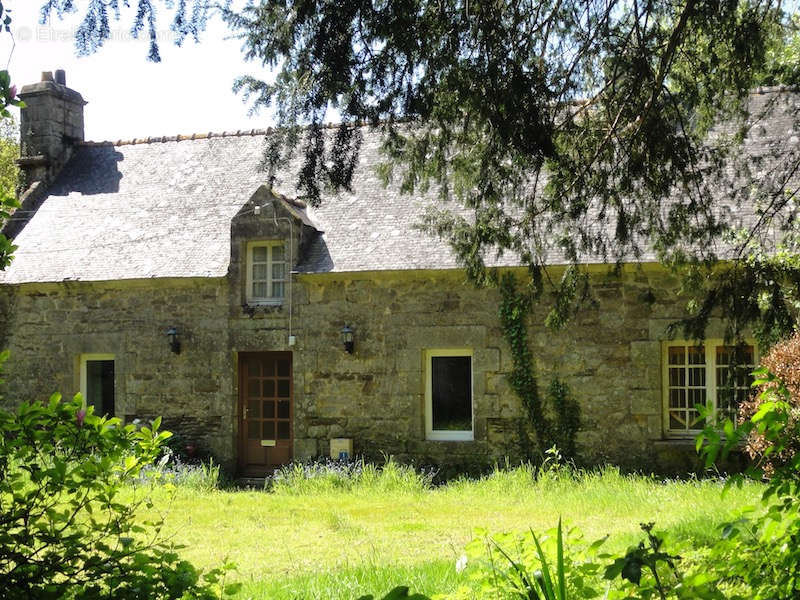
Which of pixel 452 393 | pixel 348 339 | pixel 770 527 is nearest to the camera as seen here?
pixel 770 527

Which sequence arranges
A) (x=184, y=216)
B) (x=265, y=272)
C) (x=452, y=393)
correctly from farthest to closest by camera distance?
(x=184, y=216) < (x=265, y=272) < (x=452, y=393)

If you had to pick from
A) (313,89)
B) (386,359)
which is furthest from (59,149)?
(313,89)

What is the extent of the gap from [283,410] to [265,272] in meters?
2.11

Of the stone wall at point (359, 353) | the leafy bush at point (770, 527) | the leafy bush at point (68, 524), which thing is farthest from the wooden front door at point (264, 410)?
the leafy bush at point (770, 527)

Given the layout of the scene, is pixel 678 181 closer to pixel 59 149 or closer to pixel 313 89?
pixel 313 89

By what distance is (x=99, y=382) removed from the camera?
1460 centimetres

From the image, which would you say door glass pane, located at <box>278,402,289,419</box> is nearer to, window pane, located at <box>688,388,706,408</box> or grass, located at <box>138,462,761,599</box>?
grass, located at <box>138,462,761,599</box>

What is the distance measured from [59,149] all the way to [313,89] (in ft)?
42.1

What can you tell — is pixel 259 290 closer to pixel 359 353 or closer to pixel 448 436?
pixel 359 353

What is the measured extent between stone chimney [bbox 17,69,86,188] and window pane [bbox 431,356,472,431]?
845 cm

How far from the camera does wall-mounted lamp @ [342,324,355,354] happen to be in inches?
503

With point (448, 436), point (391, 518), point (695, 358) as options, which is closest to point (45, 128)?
point (448, 436)

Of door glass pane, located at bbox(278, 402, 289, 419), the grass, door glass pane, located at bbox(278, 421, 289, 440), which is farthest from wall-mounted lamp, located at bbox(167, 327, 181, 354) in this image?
the grass

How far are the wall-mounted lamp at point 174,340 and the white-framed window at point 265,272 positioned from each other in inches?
48.1
